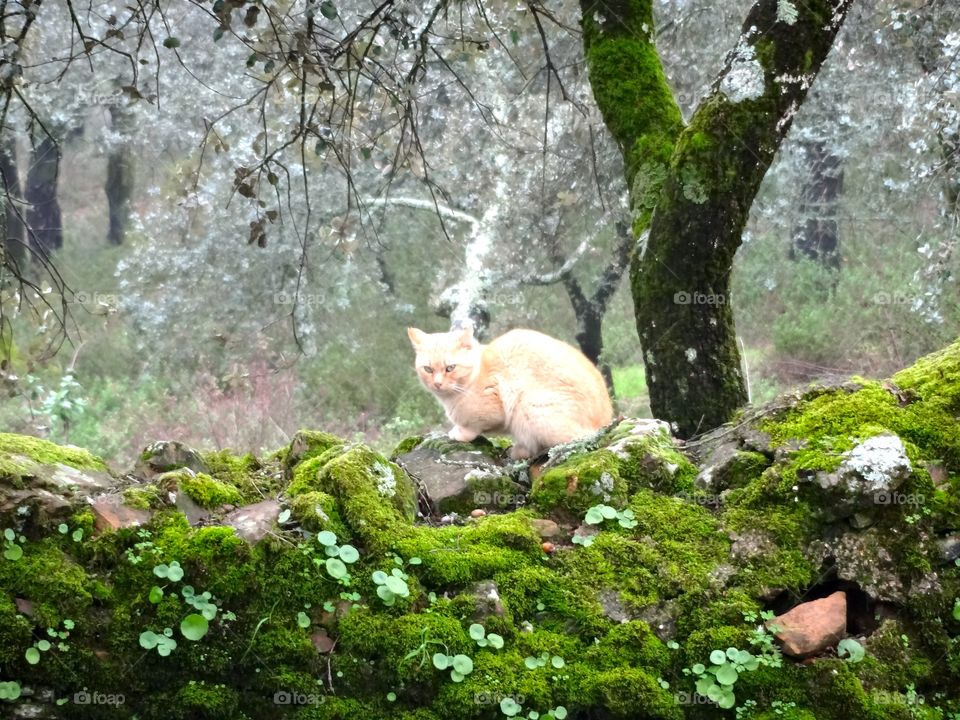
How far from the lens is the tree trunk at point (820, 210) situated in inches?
568

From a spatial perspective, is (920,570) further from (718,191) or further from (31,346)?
(31,346)

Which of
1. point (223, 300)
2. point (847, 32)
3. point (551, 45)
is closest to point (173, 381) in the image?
point (223, 300)

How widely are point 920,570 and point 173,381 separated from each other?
13.7m

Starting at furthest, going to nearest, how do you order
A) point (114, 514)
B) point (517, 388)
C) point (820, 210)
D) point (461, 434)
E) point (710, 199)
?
point (820, 210) → point (517, 388) → point (461, 434) → point (710, 199) → point (114, 514)

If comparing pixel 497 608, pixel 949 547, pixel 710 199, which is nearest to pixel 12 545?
pixel 497 608

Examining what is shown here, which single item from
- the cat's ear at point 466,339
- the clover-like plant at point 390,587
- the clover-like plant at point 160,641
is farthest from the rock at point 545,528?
the cat's ear at point 466,339

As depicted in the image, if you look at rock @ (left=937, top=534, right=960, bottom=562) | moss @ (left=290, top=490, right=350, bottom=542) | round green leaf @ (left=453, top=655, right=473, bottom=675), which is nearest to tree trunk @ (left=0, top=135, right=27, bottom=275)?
moss @ (left=290, top=490, right=350, bottom=542)

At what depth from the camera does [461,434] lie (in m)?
5.19

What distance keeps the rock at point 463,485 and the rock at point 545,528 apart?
349mm

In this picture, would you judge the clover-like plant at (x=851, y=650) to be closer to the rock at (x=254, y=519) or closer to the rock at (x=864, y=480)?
the rock at (x=864, y=480)

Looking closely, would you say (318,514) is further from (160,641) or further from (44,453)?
(44,453)

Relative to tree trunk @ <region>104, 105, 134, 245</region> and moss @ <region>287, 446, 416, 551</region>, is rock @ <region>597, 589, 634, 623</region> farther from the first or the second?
tree trunk @ <region>104, 105, 134, 245</region>

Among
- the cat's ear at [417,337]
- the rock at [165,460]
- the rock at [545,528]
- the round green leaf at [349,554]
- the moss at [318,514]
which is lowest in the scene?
the rock at [545,528]

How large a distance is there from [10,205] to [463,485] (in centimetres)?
262
